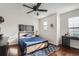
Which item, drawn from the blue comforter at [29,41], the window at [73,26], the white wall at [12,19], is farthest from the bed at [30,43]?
the window at [73,26]

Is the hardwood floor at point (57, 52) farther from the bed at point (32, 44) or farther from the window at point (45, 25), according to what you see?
the window at point (45, 25)

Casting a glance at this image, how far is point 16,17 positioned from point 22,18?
0.09m

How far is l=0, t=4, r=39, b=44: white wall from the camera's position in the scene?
1.01 meters

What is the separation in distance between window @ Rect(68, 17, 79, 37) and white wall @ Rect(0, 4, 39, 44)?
1.76 feet

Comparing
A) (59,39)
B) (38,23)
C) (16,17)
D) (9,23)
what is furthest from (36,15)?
(59,39)

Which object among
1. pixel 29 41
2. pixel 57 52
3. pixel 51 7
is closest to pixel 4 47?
pixel 29 41

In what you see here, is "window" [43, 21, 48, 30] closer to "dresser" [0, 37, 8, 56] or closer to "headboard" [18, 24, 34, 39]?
"headboard" [18, 24, 34, 39]

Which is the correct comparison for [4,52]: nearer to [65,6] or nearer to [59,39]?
[59,39]

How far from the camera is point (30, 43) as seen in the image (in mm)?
1245

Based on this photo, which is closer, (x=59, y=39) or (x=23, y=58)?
(x=23, y=58)

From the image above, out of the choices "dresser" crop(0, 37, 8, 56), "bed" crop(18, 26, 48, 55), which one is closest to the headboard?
"bed" crop(18, 26, 48, 55)

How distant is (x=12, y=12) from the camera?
105cm

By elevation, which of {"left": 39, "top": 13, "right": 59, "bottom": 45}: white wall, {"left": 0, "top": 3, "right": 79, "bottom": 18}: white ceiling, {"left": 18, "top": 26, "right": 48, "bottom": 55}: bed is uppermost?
{"left": 0, "top": 3, "right": 79, "bottom": 18}: white ceiling

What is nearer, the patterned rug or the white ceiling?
the white ceiling
